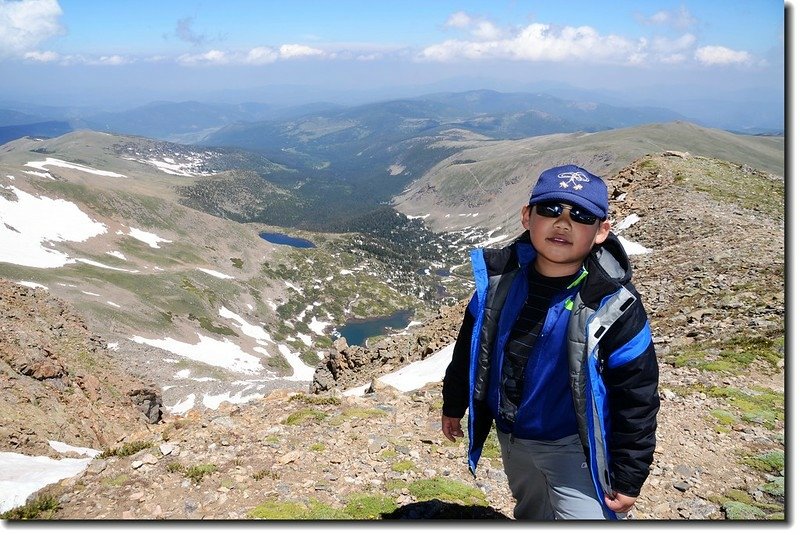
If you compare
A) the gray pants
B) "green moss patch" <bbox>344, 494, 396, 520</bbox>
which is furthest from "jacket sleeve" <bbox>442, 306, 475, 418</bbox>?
"green moss patch" <bbox>344, 494, 396, 520</bbox>

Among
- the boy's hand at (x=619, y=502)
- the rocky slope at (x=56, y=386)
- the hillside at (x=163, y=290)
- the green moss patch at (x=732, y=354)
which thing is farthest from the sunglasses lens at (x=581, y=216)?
the hillside at (x=163, y=290)

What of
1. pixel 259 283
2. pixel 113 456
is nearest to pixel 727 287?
pixel 113 456

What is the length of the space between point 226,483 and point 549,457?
757 cm

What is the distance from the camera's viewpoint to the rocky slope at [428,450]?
9562 millimetres

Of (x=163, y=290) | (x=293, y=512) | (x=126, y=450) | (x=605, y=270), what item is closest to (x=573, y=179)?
(x=605, y=270)

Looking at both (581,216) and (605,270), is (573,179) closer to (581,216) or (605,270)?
(581,216)

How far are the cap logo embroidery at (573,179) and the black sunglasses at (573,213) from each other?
22 cm

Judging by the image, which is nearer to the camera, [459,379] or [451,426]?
[459,379]

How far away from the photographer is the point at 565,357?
5520 millimetres

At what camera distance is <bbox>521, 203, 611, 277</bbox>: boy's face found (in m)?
5.33

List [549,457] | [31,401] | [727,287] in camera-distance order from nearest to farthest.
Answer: [549,457] → [727,287] → [31,401]

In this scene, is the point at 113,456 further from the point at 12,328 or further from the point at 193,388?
the point at 193,388

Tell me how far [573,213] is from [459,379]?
281cm

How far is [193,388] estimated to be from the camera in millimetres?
66688
